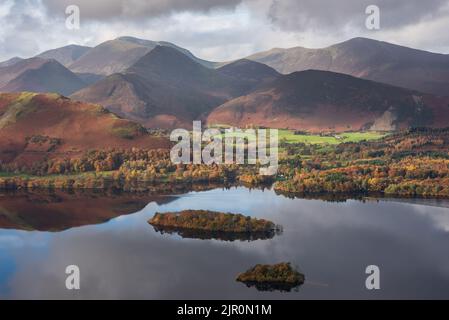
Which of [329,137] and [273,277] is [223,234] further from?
[329,137]

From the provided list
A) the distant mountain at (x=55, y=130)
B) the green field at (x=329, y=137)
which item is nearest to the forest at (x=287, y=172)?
the distant mountain at (x=55, y=130)

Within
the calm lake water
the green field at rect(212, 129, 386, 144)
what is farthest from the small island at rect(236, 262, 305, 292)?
the green field at rect(212, 129, 386, 144)

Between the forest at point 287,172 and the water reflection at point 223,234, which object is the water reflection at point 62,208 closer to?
the forest at point 287,172

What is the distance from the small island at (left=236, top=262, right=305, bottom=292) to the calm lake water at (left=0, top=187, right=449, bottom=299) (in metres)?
0.93

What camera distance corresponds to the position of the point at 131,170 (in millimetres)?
110750

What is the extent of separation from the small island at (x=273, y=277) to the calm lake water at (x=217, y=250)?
0.93 m

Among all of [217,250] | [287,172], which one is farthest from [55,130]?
[217,250]

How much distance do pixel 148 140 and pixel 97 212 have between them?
5156 cm

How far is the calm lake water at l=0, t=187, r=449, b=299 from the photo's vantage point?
156 feet

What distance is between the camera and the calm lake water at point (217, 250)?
47.6 meters

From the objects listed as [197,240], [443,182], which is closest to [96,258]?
[197,240]

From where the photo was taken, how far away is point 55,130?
437 ft

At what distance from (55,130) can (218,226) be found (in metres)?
77.7

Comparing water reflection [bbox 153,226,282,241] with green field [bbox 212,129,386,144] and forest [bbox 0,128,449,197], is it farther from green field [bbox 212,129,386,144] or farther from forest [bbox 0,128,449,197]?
green field [bbox 212,129,386,144]
